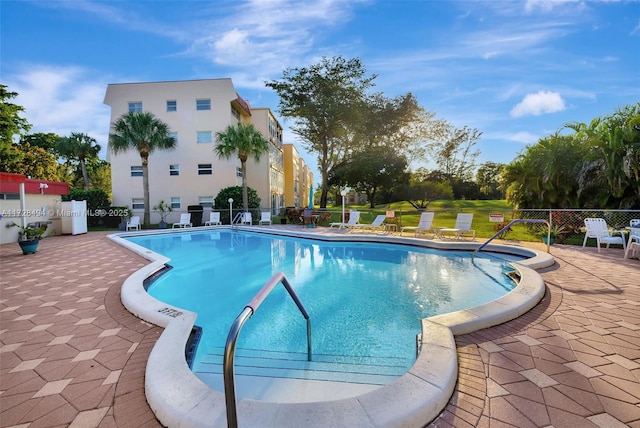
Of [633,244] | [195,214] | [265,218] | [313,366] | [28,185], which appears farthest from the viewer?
[195,214]

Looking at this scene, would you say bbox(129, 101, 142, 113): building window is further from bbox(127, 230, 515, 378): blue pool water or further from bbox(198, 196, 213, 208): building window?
bbox(127, 230, 515, 378): blue pool water

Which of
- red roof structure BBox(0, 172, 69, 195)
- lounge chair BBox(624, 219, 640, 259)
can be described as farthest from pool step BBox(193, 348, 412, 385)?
red roof structure BBox(0, 172, 69, 195)

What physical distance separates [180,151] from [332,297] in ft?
66.7

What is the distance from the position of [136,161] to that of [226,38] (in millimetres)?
16279

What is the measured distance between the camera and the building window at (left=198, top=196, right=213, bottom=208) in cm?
2183

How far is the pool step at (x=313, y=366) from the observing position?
9.59ft

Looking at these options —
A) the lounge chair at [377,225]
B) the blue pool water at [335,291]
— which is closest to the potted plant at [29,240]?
the blue pool water at [335,291]

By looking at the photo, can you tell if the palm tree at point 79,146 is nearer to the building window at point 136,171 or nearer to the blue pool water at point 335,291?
the building window at point 136,171

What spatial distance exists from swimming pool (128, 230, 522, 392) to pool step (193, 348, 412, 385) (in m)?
0.01

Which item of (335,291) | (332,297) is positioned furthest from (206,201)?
(332,297)

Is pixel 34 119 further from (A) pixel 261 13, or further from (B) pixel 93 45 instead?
(A) pixel 261 13

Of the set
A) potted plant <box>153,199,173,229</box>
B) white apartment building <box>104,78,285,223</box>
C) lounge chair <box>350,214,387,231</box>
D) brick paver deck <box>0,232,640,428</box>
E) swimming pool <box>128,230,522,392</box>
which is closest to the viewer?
brick paver deck <box>0,232,640,428</box>

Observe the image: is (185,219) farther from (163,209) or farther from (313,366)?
(313,366)

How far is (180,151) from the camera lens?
2178 cm
